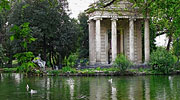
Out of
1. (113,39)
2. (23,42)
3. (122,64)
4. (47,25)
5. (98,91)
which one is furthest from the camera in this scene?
(47,25)

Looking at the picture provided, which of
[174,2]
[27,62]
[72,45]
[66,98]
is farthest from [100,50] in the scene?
[27,62]

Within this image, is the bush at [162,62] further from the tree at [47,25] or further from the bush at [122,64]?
the tree at [47,25]

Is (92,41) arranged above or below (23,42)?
above

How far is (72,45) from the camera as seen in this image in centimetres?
4872

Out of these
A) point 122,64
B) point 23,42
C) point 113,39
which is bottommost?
point 122,64

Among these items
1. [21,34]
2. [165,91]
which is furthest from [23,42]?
[165,91]

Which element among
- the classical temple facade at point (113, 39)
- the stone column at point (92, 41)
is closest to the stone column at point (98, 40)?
the classical temple facade at point (113, 39)

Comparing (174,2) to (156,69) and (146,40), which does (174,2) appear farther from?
(146,40)

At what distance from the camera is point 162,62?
1467 inches

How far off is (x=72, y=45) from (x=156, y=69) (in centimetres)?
1542

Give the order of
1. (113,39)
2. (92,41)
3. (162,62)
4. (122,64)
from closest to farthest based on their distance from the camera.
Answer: (122,64), (162,62), (113,39), (92,41)

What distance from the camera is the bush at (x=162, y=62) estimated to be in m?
37.4

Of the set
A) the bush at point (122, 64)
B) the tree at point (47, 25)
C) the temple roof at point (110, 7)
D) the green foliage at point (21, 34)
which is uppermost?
the tree at point (47, 25)

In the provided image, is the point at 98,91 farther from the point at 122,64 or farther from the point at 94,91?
the point at 122,64
